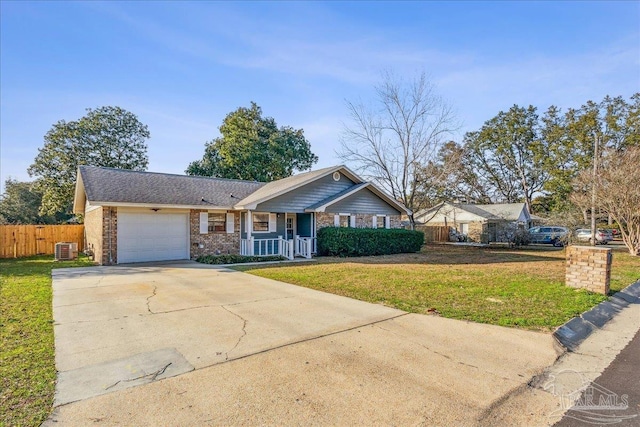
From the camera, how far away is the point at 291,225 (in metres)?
18.4

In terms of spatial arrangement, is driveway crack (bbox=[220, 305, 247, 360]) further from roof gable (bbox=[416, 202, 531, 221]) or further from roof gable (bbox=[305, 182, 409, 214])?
roof gable (bbox=[416, 202, 531, 221])

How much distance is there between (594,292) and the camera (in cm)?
779

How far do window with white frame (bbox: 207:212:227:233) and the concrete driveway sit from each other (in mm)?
9076

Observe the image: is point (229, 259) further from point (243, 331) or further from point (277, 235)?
point (243, 331)

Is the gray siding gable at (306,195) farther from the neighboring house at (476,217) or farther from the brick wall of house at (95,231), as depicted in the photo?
the neighboring house at (476,217)

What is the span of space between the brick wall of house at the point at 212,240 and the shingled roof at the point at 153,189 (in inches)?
34.5

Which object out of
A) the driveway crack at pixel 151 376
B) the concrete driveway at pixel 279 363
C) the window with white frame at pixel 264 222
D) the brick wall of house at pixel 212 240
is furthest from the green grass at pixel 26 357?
the window with white frame at pixel 264 222

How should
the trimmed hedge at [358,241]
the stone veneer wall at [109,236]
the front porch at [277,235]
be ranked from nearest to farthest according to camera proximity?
the stone veneer wall at [109,236], the front porch at [277,235], the trimmed hedge at [358,241]

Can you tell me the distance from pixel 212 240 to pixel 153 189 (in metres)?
3.57

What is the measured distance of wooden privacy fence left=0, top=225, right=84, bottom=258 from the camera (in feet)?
54.2

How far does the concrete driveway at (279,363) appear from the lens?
9.61 feet

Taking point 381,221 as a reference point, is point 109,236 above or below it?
below

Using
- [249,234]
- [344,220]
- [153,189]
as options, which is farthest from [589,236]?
[153,189]

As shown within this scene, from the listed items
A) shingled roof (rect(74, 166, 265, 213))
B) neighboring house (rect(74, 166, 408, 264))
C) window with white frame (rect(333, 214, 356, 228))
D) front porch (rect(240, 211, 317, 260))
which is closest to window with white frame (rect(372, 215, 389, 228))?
neighboring house (rect(74, 166, 408, 264))
